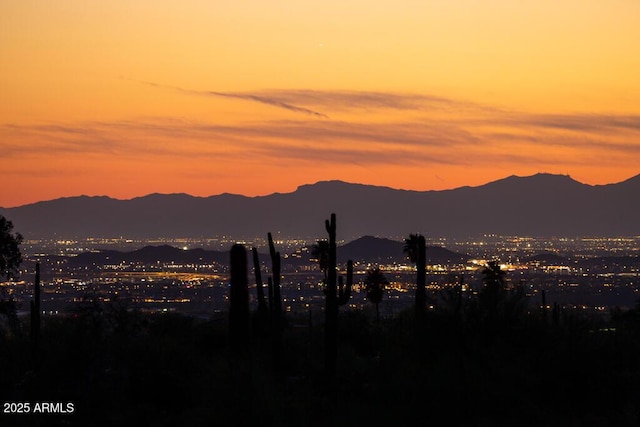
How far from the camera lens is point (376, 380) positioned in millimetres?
22859

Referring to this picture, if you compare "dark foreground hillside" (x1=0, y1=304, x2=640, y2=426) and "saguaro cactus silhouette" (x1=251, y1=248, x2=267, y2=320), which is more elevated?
"saguaro cactus silhouette" (x1=251, y1=248, x2=267, y2=320)

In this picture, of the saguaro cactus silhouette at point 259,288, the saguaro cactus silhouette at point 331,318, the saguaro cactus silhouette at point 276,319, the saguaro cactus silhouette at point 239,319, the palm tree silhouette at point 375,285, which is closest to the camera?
the saguaro cactus silhouette at point 331,318

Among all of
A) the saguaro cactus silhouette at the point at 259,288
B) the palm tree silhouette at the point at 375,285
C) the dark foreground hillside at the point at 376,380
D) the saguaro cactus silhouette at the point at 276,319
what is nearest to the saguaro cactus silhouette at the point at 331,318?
the dark foreground hillside at the point at 376,380

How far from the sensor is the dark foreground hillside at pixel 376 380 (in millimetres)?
20297

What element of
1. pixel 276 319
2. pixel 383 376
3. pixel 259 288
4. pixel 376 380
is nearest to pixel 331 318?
pixel 276 319

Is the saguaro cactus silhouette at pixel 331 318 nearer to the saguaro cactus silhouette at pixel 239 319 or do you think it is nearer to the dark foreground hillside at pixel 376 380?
the dark foreground hillside at pixel 376 380

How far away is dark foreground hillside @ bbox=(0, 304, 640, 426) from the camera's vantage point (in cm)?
2030

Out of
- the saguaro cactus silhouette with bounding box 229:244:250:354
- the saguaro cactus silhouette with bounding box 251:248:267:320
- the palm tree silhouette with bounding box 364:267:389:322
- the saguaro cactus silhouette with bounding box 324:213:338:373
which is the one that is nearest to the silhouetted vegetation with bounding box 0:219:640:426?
the saguaro cactus silhouette with bounding box 324:213:338:373

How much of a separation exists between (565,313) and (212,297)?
290ft

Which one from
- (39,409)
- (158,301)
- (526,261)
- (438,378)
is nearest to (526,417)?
(438,378)

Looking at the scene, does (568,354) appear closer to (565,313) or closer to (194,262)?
(565,313)

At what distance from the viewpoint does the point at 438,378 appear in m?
21.8

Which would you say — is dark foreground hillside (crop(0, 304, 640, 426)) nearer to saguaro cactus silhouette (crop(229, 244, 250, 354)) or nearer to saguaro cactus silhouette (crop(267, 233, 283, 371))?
saguaro cactus silhouette (crop(267, 233, 283, 371))

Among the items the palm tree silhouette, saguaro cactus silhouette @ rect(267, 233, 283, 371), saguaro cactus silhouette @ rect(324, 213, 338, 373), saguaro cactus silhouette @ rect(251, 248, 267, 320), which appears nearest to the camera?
saguaro cactus silhouette @ rect(324, 213, 338, 373)
